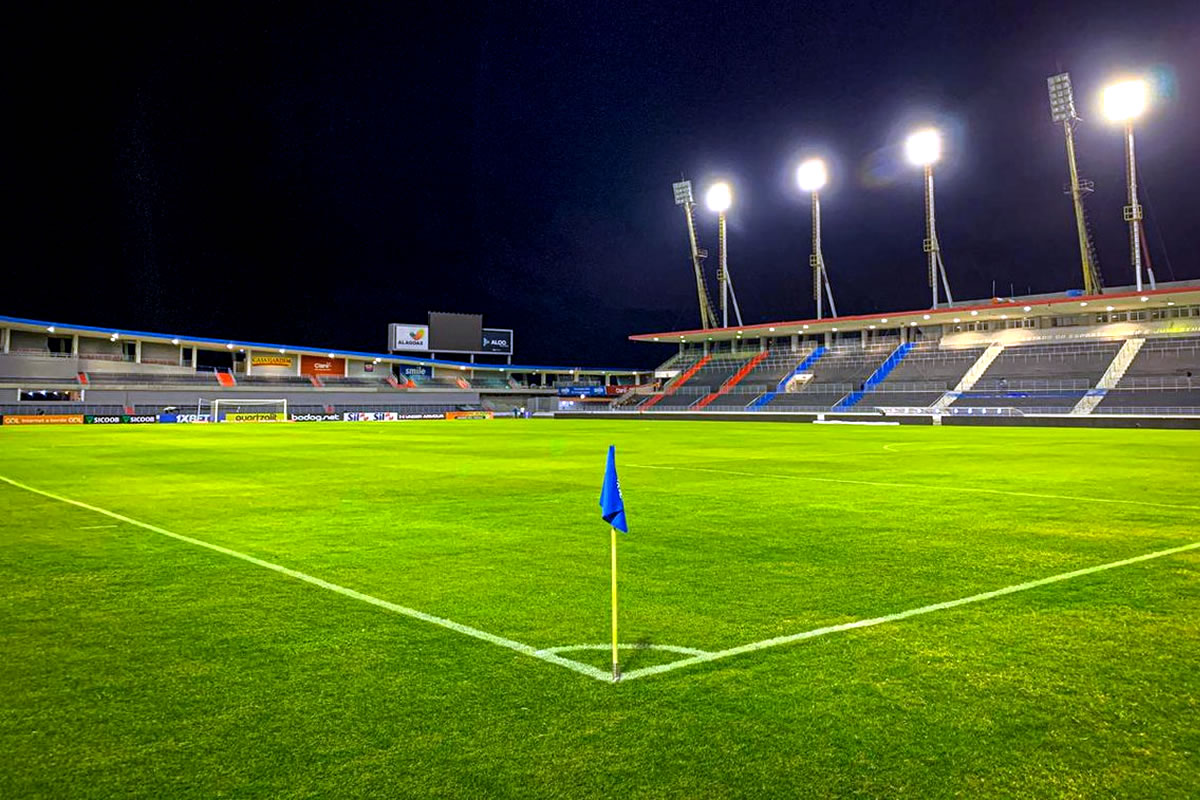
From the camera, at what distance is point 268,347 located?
252ft

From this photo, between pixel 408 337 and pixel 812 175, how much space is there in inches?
1926

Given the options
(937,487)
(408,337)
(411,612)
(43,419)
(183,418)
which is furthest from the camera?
(408,337)

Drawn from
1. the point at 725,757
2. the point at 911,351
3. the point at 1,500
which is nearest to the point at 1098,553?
the point at 725,757

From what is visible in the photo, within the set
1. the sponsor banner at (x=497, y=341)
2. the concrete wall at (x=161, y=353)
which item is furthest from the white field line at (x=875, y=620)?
the sponsor banner at (x=497, y=341)

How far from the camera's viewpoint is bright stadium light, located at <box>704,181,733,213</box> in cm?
6950

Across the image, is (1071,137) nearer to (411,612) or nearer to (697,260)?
(697,260)

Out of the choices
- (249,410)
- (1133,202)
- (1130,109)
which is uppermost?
(1130,109)

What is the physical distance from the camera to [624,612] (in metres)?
5.83

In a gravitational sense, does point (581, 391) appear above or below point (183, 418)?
above

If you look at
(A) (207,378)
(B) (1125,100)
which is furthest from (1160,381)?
(A) (207,378)

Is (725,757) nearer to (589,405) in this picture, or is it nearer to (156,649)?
(156,649)

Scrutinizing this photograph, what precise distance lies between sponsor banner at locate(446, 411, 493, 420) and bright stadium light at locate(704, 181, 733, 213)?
3121 cm

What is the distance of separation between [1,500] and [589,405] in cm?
8786

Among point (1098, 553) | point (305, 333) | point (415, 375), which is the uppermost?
point (305, 333)
